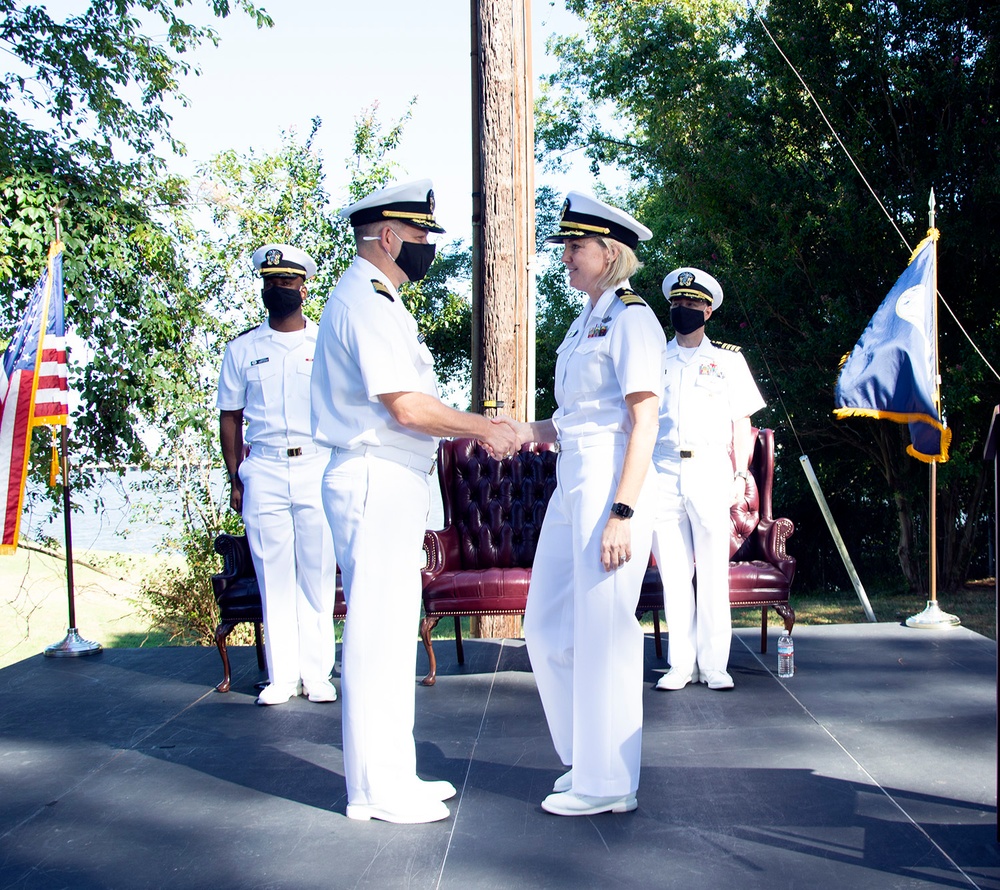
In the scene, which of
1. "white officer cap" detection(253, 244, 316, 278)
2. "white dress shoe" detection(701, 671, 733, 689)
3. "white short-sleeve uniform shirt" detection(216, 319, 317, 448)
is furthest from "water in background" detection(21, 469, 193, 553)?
"white dress shoe" detection(701, 671, 733, 689)

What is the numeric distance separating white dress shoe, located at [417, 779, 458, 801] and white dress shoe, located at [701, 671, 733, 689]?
6.05ft

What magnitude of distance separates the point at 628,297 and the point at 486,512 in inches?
114

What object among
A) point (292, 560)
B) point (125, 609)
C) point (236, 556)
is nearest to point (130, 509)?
point (125, 609)

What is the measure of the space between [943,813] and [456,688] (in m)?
2.52

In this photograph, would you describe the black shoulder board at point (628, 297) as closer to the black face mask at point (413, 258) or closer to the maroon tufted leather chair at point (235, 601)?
the black face mask at point (413, 258)

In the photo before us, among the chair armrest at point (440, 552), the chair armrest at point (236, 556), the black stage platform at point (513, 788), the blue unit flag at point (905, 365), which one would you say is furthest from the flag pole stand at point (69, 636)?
the blue unit flag at point (905, 365)

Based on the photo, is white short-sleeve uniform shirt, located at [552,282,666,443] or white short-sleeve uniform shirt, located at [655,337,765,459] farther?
white short-sleeve uniform shirt, located at [655,337,765,459]

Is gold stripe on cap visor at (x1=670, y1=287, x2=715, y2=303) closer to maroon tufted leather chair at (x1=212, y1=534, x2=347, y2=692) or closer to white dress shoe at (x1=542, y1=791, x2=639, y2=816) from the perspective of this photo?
maroon tufted leather chair at (x1=212, y1=534, x2=347, y2=692)

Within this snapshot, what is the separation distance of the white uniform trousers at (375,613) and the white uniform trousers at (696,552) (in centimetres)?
198

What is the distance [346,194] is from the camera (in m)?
10.7

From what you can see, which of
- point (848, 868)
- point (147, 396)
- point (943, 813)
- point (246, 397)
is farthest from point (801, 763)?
point (147, 396)

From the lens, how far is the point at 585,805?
10.6 ft

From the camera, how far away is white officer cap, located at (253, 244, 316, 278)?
4.97 m

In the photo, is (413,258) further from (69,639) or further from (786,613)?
(69,639)
